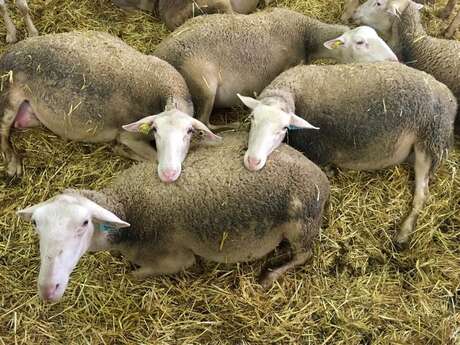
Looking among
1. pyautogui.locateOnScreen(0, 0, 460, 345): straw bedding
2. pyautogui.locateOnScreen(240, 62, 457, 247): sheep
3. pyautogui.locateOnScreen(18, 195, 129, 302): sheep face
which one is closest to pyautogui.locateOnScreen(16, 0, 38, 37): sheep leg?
pyautogui.locateOnScreen(0, 0, 460, 345): straw bedding

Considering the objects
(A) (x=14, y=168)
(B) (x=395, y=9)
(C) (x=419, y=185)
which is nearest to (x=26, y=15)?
(A) (x=14, y=168)

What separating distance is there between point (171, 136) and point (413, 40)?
8.78ft

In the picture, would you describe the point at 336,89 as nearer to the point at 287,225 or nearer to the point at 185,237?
the point at 287,225

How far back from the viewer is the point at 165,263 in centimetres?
327

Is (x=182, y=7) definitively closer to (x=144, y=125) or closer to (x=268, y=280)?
(x=144, y=125)

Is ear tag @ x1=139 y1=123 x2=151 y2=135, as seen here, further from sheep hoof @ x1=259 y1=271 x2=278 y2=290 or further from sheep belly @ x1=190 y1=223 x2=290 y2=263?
sheep hoof @ x1=259 y1=271 x2=278 y2=290

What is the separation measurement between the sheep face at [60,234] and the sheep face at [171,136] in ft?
1.72

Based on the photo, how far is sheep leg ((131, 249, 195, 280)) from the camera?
10.6 ft

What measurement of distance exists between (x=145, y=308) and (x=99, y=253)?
0.55 m

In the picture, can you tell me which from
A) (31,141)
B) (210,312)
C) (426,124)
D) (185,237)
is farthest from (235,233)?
(31,141)

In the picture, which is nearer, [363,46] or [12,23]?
[363,46]

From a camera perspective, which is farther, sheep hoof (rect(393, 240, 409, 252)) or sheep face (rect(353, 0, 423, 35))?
sheep face (rect(353, 0, 423, 35))

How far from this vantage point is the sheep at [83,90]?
3.77 metres

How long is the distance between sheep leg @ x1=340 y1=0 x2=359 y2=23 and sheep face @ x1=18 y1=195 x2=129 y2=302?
3.64 metres
